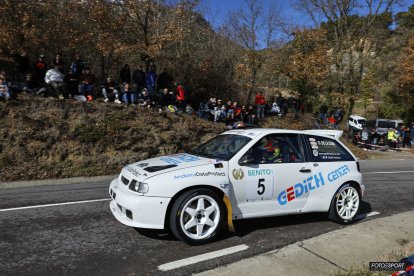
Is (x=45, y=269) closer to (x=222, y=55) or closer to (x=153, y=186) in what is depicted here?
(x=153, y=186)

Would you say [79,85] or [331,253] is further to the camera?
[79,85]

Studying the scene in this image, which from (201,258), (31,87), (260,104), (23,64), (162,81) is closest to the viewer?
(201,258)

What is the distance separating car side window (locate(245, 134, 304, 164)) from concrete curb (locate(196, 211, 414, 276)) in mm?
1266

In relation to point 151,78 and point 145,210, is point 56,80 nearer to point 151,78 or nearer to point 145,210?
point 151,78

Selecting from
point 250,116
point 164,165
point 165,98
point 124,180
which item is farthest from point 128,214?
point 250,116

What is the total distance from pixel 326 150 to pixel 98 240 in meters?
3.95

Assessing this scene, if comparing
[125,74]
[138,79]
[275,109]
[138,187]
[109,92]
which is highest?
[125,74]

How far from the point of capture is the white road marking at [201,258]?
439 cm

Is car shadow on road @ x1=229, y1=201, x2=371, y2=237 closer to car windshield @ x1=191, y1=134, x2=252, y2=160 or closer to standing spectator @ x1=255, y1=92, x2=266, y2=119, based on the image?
car windshield @ x1=191, y1=134, x2=252, y2=160

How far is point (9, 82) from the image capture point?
13.1m

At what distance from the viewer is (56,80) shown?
1390 centimetres

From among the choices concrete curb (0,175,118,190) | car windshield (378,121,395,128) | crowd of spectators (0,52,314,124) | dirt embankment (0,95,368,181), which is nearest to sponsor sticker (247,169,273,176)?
concrete curb (0,175,118,190)

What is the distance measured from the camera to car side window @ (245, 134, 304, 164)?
5676mm

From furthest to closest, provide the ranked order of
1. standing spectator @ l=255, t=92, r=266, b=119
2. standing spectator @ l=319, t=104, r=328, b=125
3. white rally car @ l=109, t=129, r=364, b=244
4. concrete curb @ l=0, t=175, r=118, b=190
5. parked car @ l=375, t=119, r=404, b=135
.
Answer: parked car @ l=375, t=119, r=404, b=135, standing spectator @ l=319, t=104, r=328, b=125, standing spectator @ l=255, t=92, r=266, b=119, concrete curb @ l=0, t=175, r=118, b=190, white rally car @ l=109, t=129, r=364, b=244
